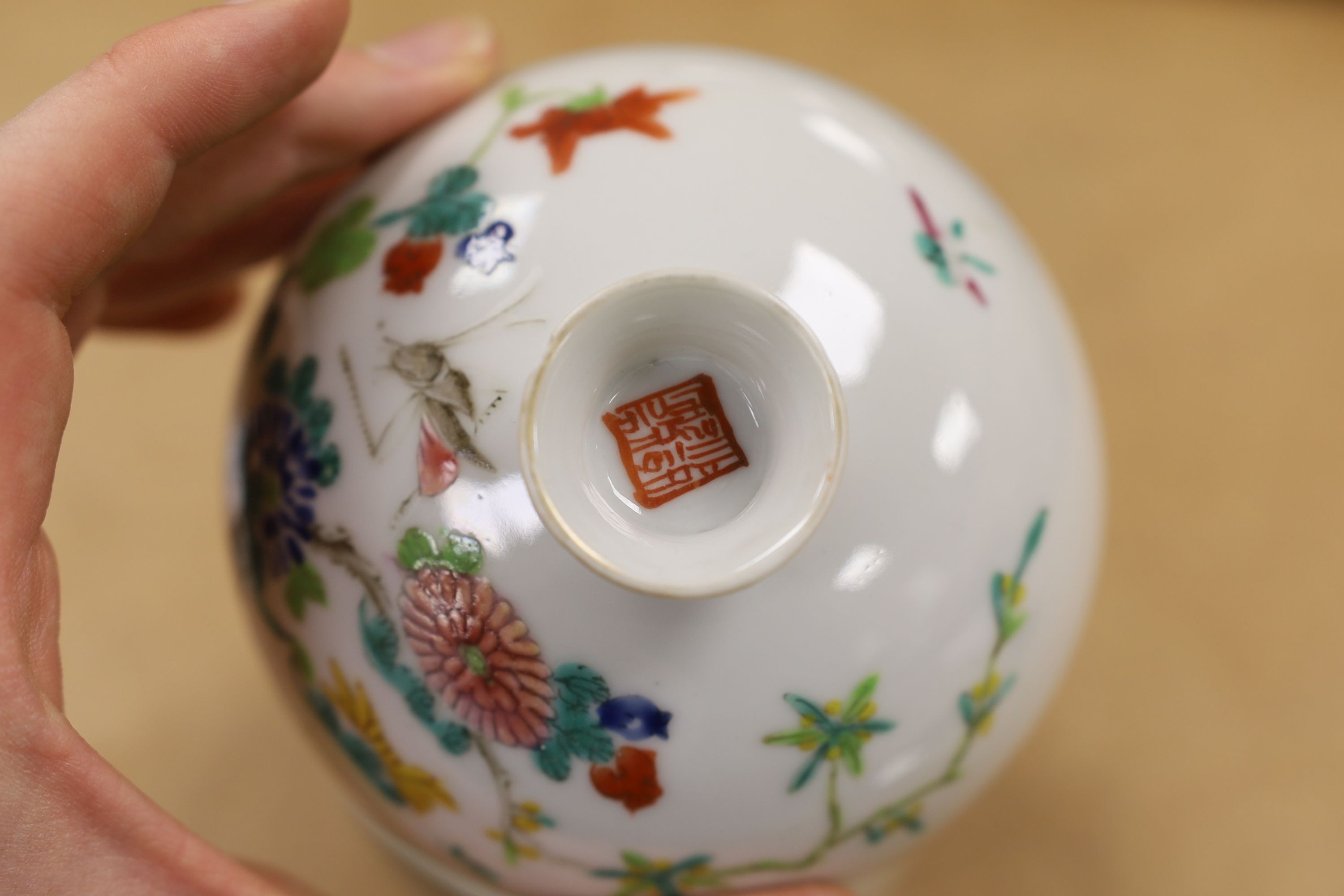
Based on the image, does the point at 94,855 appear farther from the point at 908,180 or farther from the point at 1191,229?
the point at 1191,229

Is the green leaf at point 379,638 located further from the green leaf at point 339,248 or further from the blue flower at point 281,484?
the green leaf at point 339,248

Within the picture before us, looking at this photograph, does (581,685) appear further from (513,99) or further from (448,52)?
(448,52)

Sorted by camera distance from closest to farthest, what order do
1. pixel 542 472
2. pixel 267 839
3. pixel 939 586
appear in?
pixel 542 472 < pixel 939 586 < pixel 267 839

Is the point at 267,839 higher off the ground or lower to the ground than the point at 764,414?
lower

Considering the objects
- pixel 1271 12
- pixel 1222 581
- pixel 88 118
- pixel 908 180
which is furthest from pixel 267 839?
pixel 1271 12

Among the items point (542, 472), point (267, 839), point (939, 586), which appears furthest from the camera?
point (267, 839)

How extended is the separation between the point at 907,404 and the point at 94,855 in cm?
44

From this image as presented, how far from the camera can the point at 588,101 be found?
613mm

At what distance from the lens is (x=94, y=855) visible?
1.63ft

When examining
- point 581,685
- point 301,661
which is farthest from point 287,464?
point 581,685

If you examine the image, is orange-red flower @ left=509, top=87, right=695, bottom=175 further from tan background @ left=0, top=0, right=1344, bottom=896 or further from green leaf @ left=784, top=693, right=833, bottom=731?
tan background @ left=0, top=0, right=1344, bottom=896

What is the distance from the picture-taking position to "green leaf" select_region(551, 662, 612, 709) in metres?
0.52

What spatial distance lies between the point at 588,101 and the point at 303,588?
318mm

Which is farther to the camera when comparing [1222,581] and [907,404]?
[1222,581]
